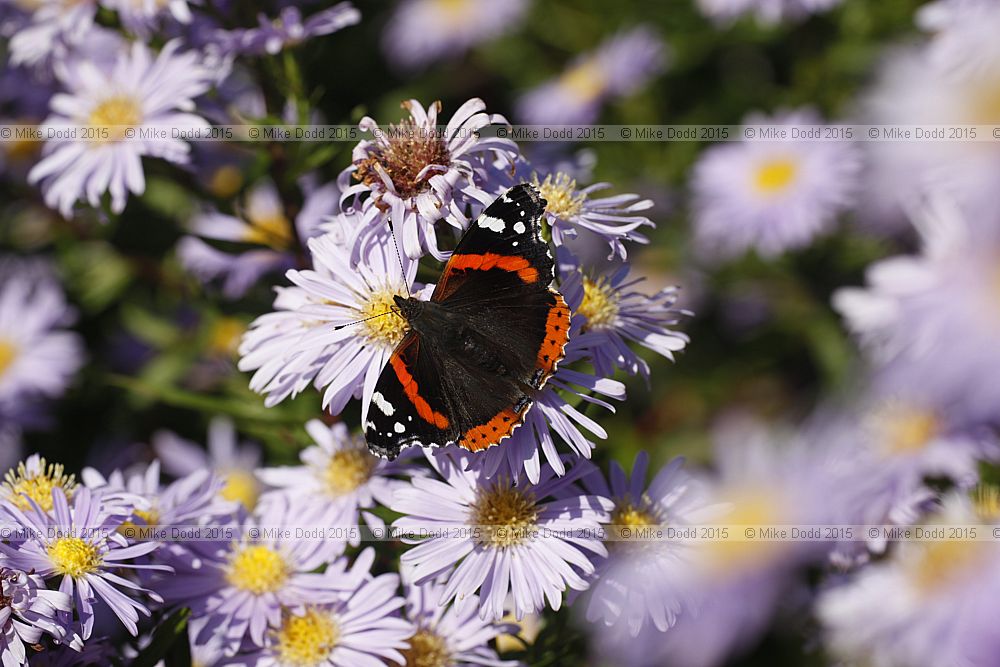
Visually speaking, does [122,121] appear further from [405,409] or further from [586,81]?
[586,81]

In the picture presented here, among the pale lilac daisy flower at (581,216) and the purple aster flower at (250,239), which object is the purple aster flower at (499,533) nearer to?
the pale lilac daisy flower at (581,216)

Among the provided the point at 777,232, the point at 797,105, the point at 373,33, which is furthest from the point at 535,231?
the point at 373,33

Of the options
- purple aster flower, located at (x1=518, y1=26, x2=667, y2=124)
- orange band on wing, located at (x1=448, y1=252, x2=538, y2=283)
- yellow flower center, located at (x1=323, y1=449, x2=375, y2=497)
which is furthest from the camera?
purple aster flower, located at (x1=518, y1=26, x2=667, y2=124)

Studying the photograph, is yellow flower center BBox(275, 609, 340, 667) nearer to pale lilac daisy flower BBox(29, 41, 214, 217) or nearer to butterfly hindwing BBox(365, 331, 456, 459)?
butterfly hindwing BBox(365, 331, 456, 459)

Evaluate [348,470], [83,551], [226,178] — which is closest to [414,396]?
[348,470]

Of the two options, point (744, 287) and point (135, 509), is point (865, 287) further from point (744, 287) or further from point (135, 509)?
point (135, 509)

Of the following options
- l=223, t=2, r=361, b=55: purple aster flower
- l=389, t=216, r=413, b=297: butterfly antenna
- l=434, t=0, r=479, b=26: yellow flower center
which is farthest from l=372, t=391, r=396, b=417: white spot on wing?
l=434, t=0, r=479, b=26: yellow flower center

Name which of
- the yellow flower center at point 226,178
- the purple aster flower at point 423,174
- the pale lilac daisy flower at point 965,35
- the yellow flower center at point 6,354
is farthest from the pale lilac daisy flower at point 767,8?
the yellow flower center at point 6,354
